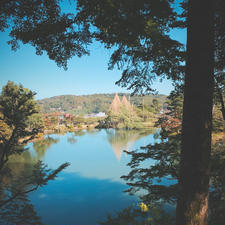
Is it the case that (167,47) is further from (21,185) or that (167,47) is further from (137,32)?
(21,185)

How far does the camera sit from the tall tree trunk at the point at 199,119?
45.8 inches

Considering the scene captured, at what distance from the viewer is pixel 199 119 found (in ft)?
3.83

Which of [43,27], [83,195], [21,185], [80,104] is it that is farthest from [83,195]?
[80,104]

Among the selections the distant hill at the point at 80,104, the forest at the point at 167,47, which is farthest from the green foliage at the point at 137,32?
the distant hill at the point at 80,104

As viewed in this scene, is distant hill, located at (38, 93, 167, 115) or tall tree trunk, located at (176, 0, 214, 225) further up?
distant hill, located at (38, 93, 167, 115)

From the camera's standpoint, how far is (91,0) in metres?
1.51

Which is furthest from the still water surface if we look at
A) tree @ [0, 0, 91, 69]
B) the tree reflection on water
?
tree @ [0, 0, 91, 69]

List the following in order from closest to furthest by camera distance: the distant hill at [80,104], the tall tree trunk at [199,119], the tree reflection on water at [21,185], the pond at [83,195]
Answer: the tall tree trunk at [199,119]
the tree reflection on water at [21,185]
the pond at [83,195]
the distant hill at [80,104]

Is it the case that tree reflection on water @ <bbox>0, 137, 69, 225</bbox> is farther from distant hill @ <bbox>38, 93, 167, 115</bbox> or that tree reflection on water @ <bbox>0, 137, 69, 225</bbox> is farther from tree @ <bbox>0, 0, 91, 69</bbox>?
distant hill @ <bbox>38, 93, 167, 115</bbox>

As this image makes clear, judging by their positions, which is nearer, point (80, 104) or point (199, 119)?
point (199, 119)

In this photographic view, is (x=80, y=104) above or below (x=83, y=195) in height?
above

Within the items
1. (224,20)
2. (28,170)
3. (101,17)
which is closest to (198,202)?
(101,17)

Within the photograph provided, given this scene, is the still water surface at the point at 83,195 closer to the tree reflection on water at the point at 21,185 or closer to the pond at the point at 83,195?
the pond at the point at 83,195

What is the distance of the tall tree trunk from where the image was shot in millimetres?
1164
